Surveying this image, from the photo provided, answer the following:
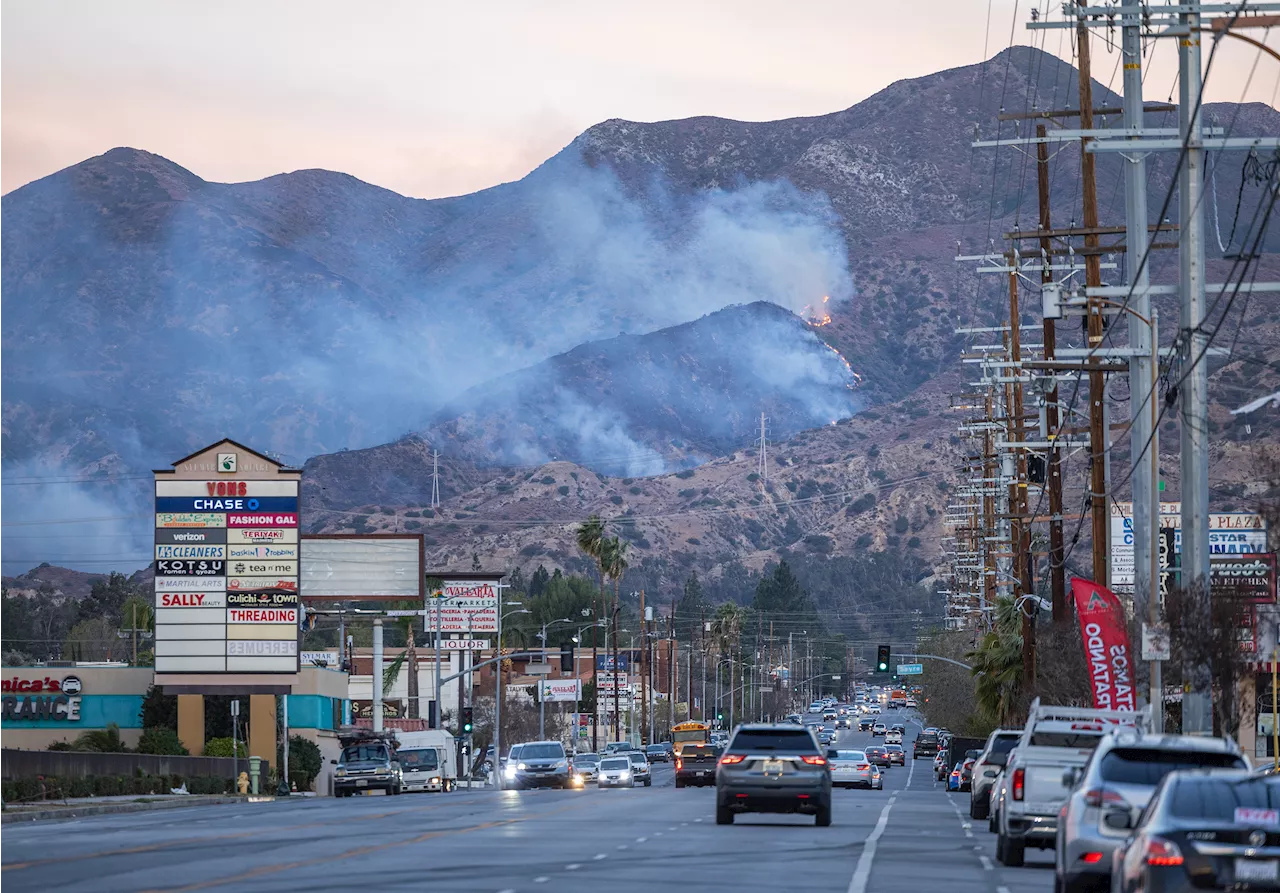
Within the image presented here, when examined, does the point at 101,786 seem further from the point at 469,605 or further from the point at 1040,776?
the point at 469,605

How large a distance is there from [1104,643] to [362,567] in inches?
2422

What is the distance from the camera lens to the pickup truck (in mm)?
28688

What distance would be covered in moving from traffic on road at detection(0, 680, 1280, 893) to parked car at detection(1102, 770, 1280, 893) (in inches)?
0.6

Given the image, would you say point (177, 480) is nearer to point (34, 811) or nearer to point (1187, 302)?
point (34, 811)

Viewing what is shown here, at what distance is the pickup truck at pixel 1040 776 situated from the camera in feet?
94.1

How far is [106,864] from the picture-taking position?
25.3m

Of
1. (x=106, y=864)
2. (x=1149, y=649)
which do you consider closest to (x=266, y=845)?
(x=106, y=864)

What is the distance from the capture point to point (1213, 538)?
215 ft

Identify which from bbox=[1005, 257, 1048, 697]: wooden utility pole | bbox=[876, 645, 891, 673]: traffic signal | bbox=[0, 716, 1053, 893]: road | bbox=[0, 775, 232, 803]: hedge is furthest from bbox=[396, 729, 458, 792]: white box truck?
bbox=[0, 716, 1053, 893]: road

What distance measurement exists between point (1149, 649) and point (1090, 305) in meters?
10.7

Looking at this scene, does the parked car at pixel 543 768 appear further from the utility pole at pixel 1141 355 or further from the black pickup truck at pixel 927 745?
the black pickup truck at pixel 927 745

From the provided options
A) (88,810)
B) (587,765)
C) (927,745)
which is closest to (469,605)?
(587,765)

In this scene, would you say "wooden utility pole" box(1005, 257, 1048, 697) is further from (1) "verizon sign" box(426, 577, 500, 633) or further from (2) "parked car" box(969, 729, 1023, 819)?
(1) "verizon sign" box(426, 577, 500, 633)

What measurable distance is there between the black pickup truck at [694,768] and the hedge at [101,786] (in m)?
17.6
